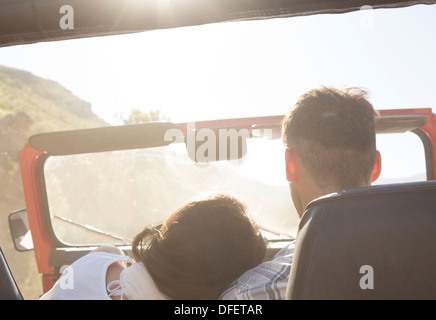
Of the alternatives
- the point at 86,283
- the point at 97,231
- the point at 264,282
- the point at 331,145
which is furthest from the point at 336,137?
the point at 97,231

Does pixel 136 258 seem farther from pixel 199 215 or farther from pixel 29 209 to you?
pixel 29 209

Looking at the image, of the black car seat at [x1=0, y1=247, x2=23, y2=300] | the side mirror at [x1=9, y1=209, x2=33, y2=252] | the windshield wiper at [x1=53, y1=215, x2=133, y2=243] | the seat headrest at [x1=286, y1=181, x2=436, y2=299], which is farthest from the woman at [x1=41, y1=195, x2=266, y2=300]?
the side mirror at [x1=9, y1=209, x2=33, y2=252]

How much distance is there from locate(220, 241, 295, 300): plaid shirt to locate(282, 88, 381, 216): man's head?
508 mm

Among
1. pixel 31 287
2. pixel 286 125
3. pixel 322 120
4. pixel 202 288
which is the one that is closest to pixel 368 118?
pixel 322 120

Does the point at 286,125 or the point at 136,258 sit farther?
the point at 286,125

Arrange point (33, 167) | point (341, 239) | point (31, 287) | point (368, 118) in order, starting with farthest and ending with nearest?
point (31, 287) < point (33, 167) < point (368, 118) < point (341, 239)

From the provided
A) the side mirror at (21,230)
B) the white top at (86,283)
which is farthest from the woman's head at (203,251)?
the side mirror at (21,230)

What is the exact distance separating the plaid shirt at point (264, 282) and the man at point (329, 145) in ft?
1.68

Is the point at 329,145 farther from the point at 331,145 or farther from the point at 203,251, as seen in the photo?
the point at 203,251

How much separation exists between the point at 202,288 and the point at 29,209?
2882 mm

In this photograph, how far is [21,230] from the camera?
398 centimetres

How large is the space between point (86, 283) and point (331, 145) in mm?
1277

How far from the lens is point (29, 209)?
4102mm

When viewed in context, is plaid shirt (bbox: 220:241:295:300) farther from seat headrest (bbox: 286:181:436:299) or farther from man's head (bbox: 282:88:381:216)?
man's head (bbox: 282:88:381:216)
